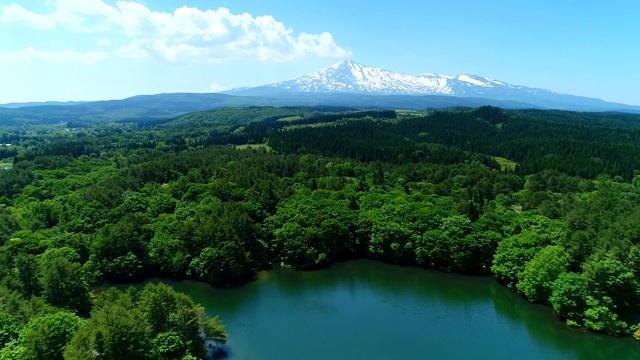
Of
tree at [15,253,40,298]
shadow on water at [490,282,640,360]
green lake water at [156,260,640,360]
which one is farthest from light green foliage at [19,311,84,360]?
shadow on water at [490,282,640,360]

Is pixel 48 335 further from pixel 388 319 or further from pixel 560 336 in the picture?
pixel 560 336

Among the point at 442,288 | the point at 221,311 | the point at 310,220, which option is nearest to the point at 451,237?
the point at 442,288

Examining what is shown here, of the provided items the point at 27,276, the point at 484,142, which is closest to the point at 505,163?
the point at 484,142

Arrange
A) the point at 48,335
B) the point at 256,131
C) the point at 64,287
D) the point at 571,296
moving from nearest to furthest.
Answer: the point at 48,335
the point at 64,287
the point at 571,296
the point at 256,131

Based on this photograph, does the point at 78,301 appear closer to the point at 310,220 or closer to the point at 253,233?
the point at 253,233

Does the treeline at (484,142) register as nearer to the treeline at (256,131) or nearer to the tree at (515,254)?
the treeline at (256,131)

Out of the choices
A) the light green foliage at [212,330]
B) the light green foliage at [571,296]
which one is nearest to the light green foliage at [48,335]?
the light green foliage at [212,330]

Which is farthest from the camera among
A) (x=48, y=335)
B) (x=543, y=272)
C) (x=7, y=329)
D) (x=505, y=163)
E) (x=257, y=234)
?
(x=505, y=163)
